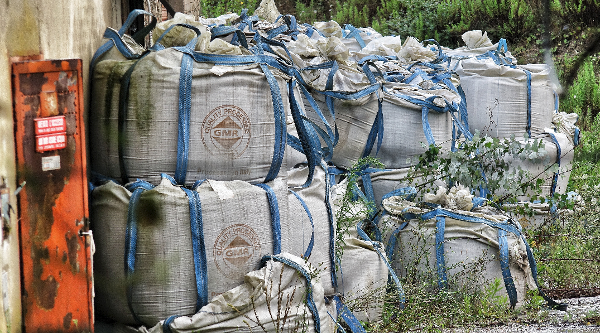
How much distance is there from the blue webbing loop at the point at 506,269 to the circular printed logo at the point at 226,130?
5.59 feet

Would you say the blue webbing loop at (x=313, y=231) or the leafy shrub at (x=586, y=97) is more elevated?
the leafy shrub at (x=586, y=97)

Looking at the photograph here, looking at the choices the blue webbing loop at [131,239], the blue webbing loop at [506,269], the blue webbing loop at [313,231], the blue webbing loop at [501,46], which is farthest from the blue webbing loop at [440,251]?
the blue webbing loop at [501,46]

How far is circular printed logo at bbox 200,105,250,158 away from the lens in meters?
2.57

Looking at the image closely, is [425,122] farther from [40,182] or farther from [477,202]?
[40,182]

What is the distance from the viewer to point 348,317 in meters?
3.01

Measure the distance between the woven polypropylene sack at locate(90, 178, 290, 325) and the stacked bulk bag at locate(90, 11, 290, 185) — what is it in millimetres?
103

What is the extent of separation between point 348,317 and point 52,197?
152cm

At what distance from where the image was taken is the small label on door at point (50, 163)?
2.06 m

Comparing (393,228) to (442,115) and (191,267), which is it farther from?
(191,267)

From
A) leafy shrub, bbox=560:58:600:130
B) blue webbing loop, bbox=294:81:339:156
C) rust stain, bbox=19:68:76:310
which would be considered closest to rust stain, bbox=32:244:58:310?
rust stain, bbox=19:68:76:310

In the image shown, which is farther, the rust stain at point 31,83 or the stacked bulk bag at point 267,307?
the stacked bulk bag at point 267,307

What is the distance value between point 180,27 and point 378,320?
176 cm

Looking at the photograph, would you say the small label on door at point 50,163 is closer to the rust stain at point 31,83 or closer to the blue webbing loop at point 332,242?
the rust stain at point 31,83

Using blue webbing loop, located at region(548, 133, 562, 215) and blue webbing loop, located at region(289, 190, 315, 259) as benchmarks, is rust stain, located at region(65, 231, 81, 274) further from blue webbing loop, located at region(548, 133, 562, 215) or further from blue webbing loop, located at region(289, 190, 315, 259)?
blue webbing loop, located at region(548, 133, 562, 215)
